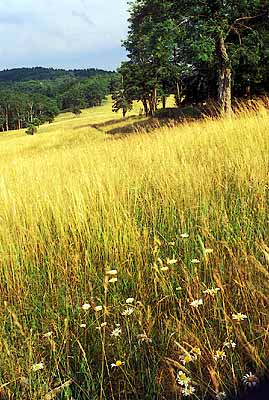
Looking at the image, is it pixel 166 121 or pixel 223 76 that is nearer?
pixel 223 76

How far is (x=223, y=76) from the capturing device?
16.1 meters

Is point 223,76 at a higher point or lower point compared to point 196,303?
higher

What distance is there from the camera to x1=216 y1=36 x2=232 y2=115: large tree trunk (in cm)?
1539

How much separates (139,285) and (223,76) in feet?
49.7

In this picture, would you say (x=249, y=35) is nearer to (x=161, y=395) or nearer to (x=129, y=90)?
(x=161, y=395)

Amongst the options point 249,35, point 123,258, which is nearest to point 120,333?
point 123,258

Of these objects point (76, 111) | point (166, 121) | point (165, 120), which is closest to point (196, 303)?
point (166, 121)

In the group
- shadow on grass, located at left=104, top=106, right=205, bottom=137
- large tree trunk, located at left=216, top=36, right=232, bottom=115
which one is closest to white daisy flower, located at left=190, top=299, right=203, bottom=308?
shadow on grass, located at left=104, top=106, right=205, bottom=137

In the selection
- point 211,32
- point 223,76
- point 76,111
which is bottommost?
point 223,76

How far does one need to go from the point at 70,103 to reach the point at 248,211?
13171cm

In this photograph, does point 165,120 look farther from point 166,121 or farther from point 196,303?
point 196,303

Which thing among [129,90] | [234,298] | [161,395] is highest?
[129,90]

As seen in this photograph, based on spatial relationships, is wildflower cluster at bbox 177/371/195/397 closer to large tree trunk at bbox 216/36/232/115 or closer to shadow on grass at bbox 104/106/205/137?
shadow on grass at bbox 104/106/205/137

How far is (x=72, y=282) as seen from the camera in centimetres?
250
